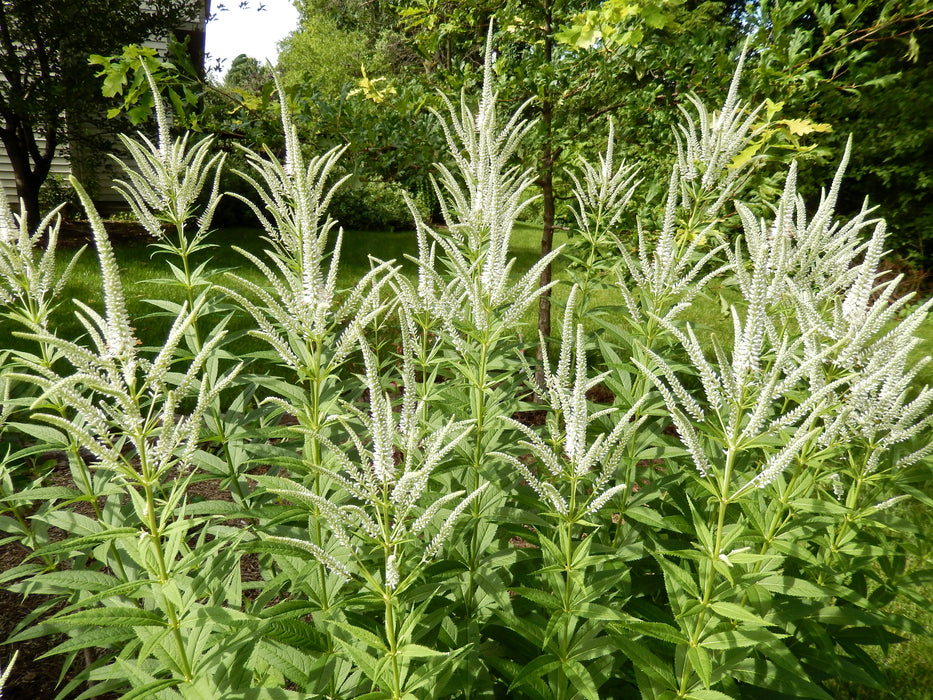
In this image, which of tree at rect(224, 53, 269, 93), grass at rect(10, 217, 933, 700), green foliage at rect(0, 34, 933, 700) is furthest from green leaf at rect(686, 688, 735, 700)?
tree at rect(224, 53, 269, 93)

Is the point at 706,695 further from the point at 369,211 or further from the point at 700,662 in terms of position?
the point at 369,211

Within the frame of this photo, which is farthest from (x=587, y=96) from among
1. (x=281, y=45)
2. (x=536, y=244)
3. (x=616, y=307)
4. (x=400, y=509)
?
(x=281, y=45)

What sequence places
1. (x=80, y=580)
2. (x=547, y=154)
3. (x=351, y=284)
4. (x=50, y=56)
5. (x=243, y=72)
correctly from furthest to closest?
1. (x=243, y=72)
2. (x=50, y=56)
3. (x=351, y=284)
4. (x=547, y=154)
5. (x=80, y=580)

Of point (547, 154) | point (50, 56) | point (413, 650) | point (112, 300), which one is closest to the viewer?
point (112, 300)

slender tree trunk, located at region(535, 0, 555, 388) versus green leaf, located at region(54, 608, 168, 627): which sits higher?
slender tree trunk, located at region(535, 0, 555, 388)

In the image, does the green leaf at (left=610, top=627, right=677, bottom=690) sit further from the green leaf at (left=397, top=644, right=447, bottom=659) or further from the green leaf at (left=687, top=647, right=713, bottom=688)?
the green leaf at (left=397, top=644, right=447, bottom=659)

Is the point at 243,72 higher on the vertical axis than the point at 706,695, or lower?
Answer: higher

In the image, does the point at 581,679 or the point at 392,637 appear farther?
the point at 581,679

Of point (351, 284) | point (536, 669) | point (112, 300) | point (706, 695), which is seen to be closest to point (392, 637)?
point (536, 669)

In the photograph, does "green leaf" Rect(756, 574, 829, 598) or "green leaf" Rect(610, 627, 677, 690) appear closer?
"green leaf" Rect(610, 627, 677, 690)

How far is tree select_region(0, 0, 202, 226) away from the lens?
1386 centimetres

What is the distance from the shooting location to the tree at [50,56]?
13.9 meters

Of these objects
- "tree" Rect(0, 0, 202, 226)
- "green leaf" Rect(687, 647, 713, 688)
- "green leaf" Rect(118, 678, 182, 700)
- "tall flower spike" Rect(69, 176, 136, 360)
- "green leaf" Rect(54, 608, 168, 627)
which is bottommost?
"green leaf" Rect(118, 678, 182, 700)

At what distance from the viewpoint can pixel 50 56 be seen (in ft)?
47.8
